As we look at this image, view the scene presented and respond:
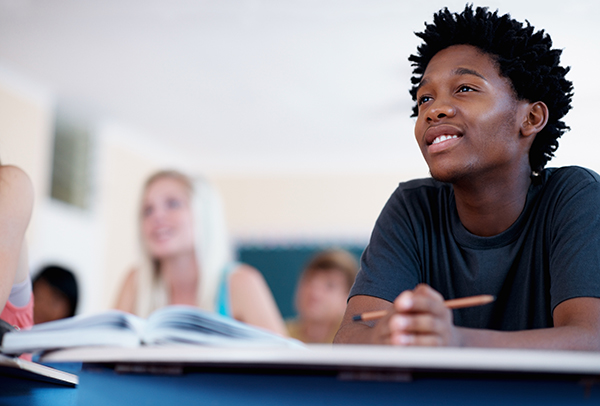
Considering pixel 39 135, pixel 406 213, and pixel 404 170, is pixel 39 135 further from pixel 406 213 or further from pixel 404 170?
pixel 406 213

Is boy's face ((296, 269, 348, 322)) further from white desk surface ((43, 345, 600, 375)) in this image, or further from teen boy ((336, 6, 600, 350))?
white desk surface ((43, 345, 600, 375))

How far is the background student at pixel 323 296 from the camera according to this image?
9.83 ft

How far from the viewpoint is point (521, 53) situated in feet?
3.71

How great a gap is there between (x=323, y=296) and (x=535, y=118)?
6.59 ft

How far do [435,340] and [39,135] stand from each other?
14.8 ft

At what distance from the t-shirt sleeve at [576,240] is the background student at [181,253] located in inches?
47.7

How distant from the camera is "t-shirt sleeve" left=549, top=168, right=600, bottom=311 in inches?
33.5

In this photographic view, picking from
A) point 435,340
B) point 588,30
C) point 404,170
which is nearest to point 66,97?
point 404,170

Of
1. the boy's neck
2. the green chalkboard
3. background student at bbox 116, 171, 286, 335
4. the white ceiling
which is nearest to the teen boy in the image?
the boy's neck

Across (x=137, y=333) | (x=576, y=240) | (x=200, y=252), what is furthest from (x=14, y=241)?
(x=200, y=252)

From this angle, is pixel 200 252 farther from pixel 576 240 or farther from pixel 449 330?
pixel 449 330

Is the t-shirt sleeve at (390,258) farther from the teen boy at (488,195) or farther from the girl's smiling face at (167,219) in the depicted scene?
the girl's smiling face at (167,219)

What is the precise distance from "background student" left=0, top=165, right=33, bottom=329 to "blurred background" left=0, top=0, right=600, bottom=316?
161cm

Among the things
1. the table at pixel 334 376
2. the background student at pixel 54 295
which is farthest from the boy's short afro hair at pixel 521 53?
the background student at pixel 54 295
